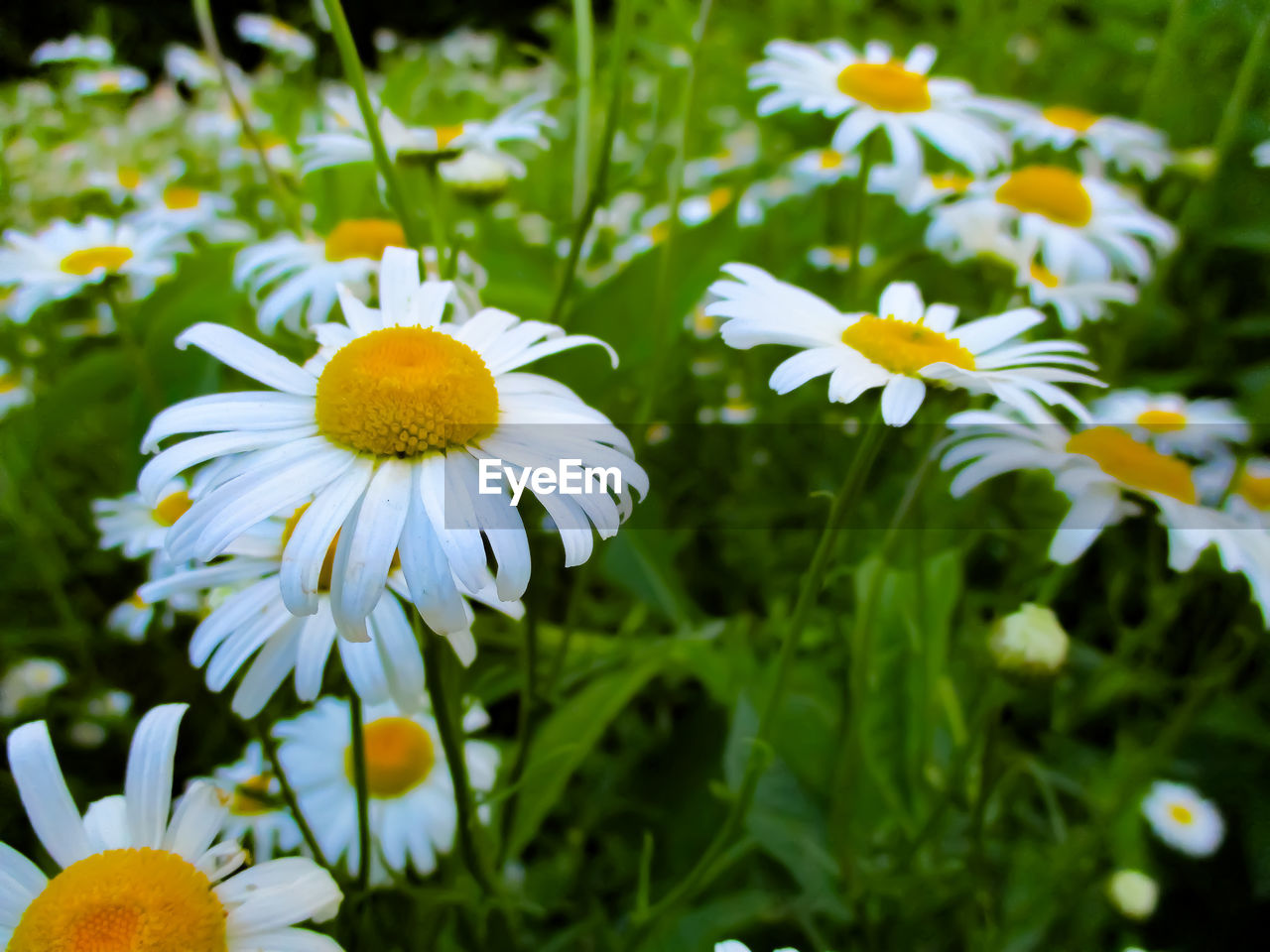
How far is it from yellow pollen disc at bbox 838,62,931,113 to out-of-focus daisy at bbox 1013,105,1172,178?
0.81 feet

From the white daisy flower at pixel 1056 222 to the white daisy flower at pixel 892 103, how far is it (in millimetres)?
68

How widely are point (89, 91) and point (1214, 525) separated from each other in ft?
5.20

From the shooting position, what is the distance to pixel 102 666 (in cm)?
98

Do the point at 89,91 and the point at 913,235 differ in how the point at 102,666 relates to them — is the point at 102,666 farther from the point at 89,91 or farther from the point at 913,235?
the point at 913,235

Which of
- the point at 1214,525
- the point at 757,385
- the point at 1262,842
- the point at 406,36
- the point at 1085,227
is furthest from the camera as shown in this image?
the point at 406,36

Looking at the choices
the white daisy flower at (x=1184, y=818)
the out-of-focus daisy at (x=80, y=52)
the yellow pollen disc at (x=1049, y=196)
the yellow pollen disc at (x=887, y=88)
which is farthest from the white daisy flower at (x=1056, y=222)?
the out-of-focus daisy at (x=80, y=52)

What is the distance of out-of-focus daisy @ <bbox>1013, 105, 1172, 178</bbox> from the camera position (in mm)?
973

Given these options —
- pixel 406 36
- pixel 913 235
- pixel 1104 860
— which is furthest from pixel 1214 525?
pixel 406 36

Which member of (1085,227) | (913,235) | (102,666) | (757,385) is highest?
(1085,227)

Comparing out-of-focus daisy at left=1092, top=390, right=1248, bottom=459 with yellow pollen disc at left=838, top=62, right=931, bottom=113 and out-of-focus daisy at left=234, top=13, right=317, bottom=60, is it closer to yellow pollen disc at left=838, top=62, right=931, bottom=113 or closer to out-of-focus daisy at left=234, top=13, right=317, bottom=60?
yellow pollen disc at left=838, top=62, right=931, bottom=113

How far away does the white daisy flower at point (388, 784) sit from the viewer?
1.77 ft

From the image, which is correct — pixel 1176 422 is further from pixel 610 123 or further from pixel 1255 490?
pixel 610 123

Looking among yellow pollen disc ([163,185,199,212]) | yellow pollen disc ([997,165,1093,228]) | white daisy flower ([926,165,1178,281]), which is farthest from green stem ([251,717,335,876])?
yellow pollen disc ([163,185,199,212])

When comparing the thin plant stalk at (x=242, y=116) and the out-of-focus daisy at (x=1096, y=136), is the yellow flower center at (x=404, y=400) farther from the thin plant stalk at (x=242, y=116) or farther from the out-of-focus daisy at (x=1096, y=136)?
the out-of-focus daisy at (x=1096, y=136)
